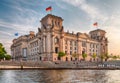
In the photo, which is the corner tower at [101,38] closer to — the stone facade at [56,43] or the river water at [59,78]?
the stone facade at [56,43]

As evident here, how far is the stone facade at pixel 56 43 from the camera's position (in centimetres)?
10544

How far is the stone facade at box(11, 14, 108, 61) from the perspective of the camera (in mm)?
105438

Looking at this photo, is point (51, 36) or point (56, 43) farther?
point (56, 43)

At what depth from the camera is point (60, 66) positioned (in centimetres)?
8156

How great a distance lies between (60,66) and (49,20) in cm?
3640

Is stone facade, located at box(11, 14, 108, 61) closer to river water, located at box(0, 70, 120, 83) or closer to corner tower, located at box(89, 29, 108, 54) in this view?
corner tower, located at box(89, 29, 108, 54)

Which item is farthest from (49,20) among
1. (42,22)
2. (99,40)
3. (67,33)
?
(99,40)

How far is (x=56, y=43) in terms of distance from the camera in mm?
108625

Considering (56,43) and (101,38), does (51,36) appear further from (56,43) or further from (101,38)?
(101,38)

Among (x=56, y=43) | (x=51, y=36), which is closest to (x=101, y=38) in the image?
(x=56, y=43)

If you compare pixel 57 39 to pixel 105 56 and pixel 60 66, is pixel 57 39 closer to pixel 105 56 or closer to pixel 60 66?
pixel 60 66

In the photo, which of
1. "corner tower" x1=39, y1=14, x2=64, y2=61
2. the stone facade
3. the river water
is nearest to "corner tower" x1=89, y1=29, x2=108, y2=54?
the stone facade

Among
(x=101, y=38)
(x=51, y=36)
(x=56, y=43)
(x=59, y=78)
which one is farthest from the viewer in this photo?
(x=101, y=38)

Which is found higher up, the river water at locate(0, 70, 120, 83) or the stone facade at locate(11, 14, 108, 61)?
the stone facade at locate(11, 14, 108, 61)
